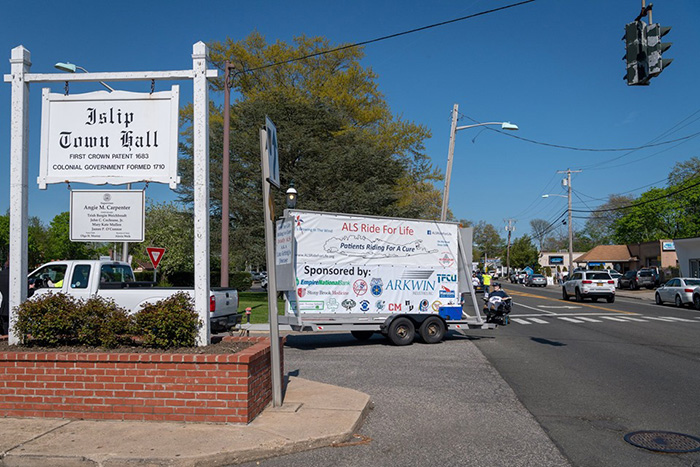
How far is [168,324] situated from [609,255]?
7639cm

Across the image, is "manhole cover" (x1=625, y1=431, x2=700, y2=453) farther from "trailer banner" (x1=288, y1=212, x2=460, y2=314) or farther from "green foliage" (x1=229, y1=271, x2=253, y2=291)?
"green foliage" (x1=229, y1=271, x2=253, y2=291)

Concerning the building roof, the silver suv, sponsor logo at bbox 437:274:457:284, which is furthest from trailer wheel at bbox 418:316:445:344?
the building roof

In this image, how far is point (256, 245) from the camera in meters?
29.3

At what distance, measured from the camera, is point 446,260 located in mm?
14719

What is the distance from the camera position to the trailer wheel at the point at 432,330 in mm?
14211

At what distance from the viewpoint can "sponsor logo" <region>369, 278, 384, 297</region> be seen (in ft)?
45.4

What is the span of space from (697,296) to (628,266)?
1901 inches

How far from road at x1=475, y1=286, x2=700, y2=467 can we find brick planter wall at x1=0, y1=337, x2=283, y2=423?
10.8 ft

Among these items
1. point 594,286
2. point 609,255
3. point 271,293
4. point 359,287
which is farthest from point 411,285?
point 609,255

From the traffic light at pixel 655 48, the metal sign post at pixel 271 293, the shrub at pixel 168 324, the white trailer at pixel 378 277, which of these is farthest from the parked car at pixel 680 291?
the shrub at pixel 168 324

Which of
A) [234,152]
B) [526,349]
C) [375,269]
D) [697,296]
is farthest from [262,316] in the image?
[697,296]

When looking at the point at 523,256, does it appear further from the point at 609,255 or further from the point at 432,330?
the point at 432,330

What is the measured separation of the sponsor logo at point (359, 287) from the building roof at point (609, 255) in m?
63.5

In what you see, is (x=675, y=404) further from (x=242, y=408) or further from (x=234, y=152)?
(x=234, y=152)
